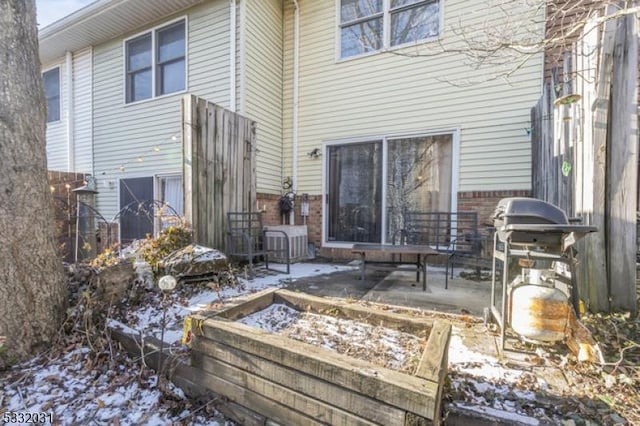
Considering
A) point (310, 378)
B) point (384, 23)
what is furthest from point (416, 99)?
point (310, 378)

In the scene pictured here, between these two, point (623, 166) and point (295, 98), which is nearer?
point (623, 166)

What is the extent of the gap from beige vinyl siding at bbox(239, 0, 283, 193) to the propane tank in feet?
14.9

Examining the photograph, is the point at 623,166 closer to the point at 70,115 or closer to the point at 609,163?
the point at 609,163

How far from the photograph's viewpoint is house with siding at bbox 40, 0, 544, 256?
4703mm

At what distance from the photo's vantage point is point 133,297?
8.91ft

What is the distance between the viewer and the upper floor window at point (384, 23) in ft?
16.7

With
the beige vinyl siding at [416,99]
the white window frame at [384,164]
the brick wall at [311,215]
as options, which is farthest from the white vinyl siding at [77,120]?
the white window frame at [384,164]

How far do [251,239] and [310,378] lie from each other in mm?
3159

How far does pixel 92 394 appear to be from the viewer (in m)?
1.75

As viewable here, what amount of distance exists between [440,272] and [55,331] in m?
4.43

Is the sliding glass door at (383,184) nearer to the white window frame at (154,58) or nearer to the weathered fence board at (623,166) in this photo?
the weathered fence board at (623,166)

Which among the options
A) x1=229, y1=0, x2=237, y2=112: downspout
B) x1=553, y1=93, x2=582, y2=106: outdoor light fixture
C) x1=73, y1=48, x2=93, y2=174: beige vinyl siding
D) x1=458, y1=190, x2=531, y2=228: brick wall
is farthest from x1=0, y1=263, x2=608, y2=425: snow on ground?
x1=73, y1=48, x2=93, y2=174: beige vinyl siding

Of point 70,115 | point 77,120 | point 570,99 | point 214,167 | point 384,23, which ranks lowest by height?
point 214,167

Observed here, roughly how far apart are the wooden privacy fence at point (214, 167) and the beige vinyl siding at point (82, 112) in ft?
16.0
